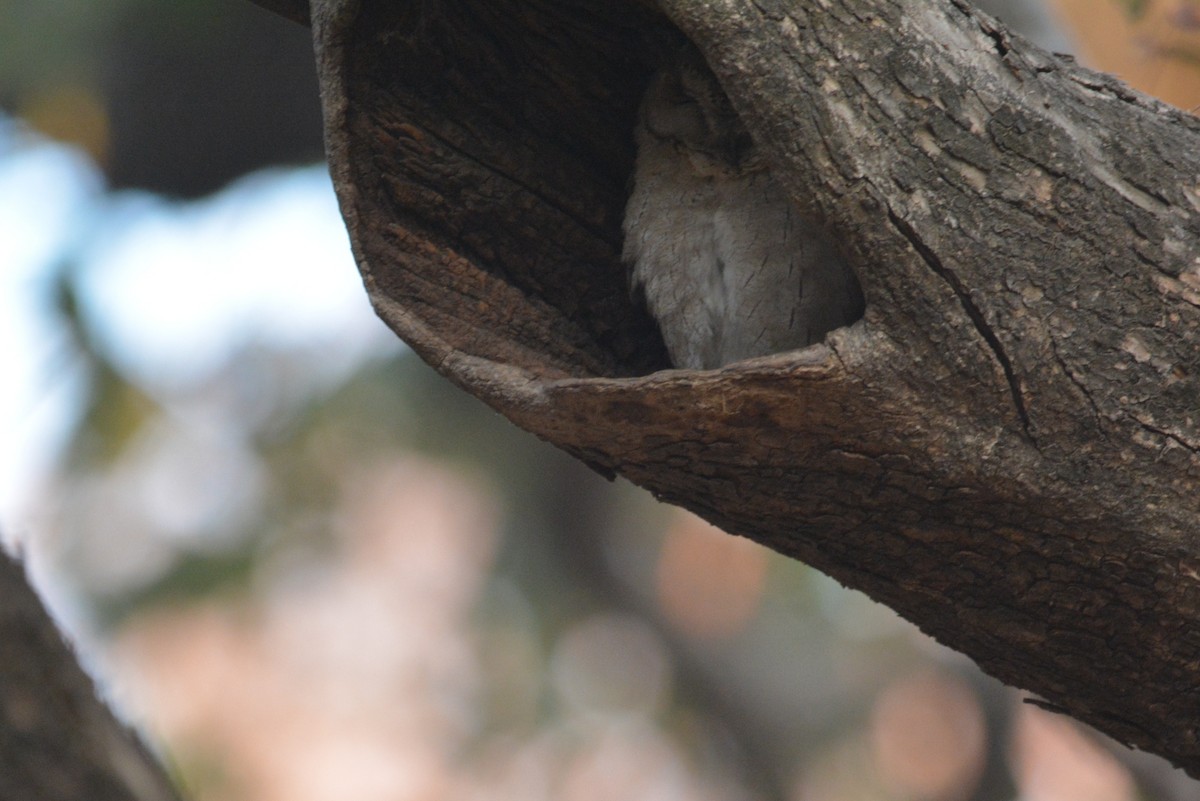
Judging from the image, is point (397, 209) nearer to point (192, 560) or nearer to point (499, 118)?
point (499, 118)

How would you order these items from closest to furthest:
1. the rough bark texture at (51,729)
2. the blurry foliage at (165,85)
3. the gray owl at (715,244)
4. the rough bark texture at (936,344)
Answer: the rough bark texture at (51,729)
the rough bark texture at (936,344)
the gray owl at (715,244)
the blurry foliage at (165,85)

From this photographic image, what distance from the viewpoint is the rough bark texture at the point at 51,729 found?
1.07 metres

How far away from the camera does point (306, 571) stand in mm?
9438

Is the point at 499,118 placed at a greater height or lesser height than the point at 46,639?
greater

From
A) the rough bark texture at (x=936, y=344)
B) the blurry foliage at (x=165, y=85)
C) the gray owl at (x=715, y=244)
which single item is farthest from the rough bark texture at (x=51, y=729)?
the blurry foliage at (x=165, y=85)

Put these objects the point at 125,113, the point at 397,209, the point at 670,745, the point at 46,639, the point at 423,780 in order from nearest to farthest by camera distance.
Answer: the point at 46,639, the point at 397,209, the point at 125,113, the point at 670,745, the point at 423,780

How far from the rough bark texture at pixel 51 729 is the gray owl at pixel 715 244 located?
122 centimetres

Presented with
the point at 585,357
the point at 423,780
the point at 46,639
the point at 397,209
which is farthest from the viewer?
the point at 423,780

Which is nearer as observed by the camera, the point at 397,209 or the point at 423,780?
the point at 397,209

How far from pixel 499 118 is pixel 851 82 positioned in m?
0.72

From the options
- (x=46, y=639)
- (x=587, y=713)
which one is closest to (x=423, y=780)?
(x=587, y=713)

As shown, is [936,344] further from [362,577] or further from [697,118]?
[362,577]

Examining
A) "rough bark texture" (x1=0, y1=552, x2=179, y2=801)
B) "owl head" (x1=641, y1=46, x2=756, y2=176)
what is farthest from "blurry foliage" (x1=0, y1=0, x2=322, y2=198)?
"rough bark texture" (x1=0, y1=552, x2=179, y2=801)

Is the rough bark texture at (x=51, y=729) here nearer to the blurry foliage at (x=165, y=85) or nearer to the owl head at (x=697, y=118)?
the owl head at (x=697, y=118)
